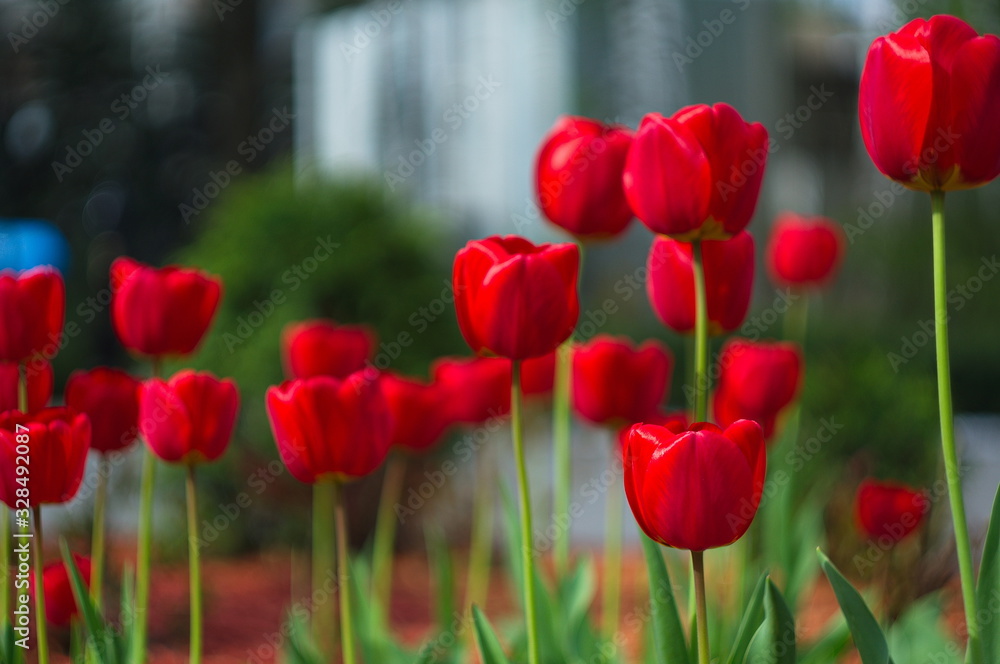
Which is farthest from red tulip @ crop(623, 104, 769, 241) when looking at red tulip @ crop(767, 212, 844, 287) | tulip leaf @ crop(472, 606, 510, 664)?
red tulip @ crop(767, 212, 844, 287)

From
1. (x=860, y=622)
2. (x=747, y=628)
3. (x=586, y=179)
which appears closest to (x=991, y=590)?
(x=860, y=622)

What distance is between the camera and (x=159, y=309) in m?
1.45

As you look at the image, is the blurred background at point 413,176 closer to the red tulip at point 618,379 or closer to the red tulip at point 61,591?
the red tulip at point 618,379

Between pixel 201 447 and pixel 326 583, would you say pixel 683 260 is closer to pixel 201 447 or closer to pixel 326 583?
pixel 201 447

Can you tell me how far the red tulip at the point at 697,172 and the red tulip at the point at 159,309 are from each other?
66 centimetres

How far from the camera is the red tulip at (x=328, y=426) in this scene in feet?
4.16

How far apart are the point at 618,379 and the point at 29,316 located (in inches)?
33.4

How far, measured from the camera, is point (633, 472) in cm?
98

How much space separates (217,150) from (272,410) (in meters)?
10.5

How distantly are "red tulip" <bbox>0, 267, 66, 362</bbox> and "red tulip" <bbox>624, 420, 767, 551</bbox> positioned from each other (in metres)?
0.72

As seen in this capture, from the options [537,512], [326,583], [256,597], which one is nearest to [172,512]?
[256,597]

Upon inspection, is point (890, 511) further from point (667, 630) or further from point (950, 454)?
point (950, 454)

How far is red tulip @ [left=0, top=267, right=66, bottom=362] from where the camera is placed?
124 centimetres

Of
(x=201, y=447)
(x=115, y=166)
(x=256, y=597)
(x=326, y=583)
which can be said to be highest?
(x=115, y=166)
